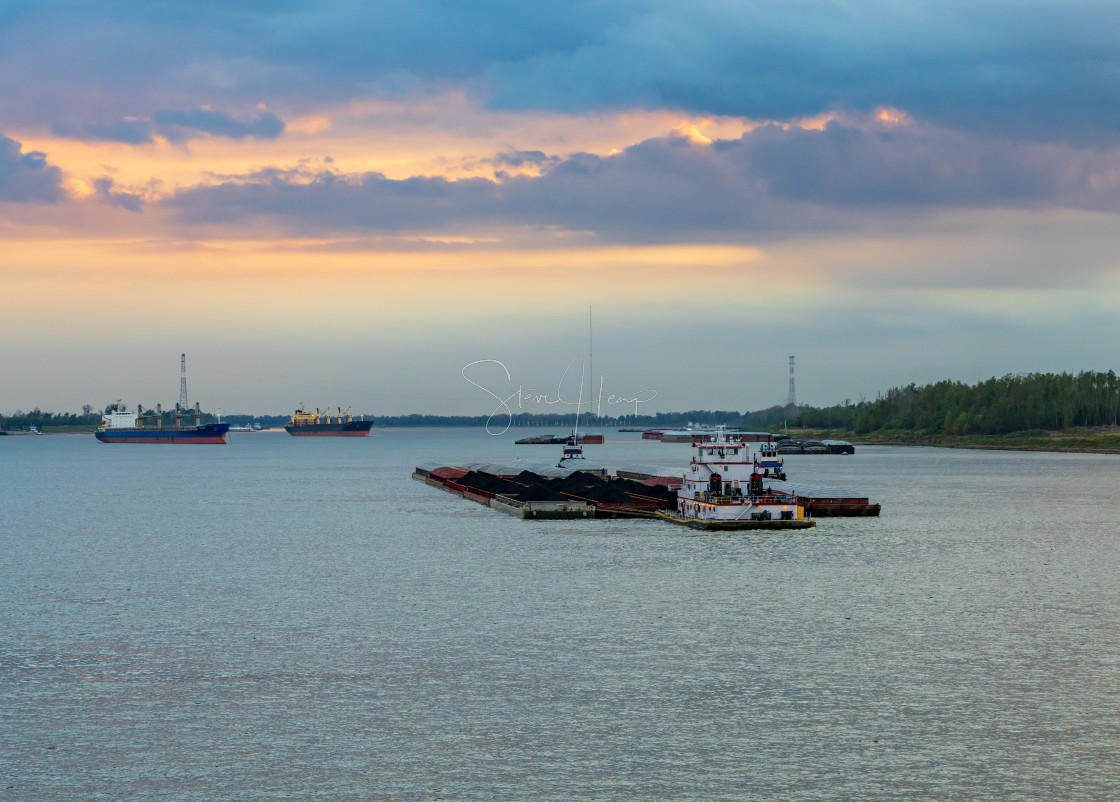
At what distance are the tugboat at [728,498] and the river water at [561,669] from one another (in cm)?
788

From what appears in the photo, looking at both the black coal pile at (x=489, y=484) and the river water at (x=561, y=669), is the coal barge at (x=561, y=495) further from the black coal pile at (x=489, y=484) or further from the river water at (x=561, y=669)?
the river water at (x=561, y=669)

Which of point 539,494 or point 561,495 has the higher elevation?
point 539,494

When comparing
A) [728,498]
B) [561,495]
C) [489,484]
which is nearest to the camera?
[728,498]

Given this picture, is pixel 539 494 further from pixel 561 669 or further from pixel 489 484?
pixel 561 669

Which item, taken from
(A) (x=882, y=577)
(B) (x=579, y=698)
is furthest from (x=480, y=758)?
(A) (x=882, y=577)

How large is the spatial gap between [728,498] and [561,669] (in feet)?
146

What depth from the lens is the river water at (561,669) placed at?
18797 mm

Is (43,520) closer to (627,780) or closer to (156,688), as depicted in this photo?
(156,688)

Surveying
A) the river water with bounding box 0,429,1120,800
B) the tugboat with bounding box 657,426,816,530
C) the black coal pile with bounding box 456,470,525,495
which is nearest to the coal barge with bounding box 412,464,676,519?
the black coal pile with bounding box 456,470,525,495

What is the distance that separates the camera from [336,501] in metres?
97.9

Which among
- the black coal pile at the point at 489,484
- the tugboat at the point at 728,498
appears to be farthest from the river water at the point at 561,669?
the black coal pile at the point at 489,484

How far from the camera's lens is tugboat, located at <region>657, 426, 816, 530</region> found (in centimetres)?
6956

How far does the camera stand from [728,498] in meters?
70.6

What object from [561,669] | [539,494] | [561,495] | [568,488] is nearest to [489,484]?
[568,488]
